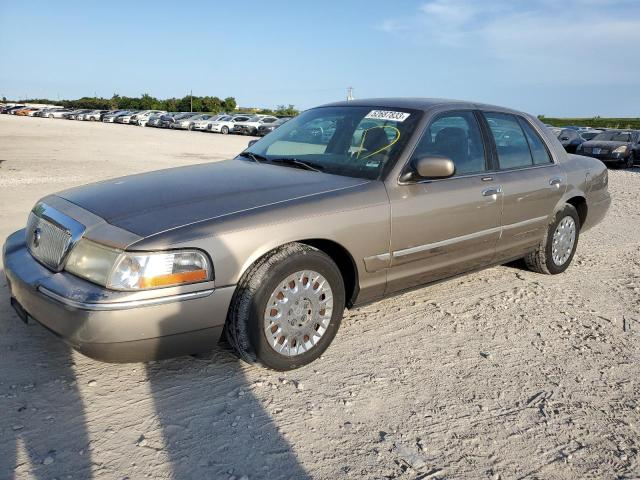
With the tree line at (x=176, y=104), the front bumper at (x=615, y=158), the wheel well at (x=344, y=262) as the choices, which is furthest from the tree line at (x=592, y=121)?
the wheel well at (x=344, y=262)

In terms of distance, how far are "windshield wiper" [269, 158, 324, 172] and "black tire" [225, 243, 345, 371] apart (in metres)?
0.81

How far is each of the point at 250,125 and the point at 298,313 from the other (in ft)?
117

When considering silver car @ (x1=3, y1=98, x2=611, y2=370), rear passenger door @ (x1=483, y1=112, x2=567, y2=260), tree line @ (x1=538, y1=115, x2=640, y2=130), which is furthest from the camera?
tree line @ (x1=538, y1=115, x2=640, y2=130)

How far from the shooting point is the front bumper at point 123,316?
265 cm

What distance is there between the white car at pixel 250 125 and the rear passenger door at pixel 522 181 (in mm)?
33722

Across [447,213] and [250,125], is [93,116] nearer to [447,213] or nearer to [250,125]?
[250,125]

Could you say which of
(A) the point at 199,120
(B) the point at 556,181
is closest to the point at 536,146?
(B) the point at 556,181

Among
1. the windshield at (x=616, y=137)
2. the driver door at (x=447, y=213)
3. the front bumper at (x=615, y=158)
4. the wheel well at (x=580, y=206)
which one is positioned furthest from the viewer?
the windshield at (x=616, y=137)

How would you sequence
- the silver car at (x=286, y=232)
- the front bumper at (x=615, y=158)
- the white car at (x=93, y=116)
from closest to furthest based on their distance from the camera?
the silver car at (x=286, y=232) → the front bumper at (x=615, y=158) → the white car at (x=93, y=116)

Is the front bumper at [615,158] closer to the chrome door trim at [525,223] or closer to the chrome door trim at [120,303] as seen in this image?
the chrome door trim at [525,223]

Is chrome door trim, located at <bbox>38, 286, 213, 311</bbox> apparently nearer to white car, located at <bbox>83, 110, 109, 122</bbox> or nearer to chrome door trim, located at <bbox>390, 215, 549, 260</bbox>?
chrome door trim, located at <bbox>390, 215, 549, 260</bbox>

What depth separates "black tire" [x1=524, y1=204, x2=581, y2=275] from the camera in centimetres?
504

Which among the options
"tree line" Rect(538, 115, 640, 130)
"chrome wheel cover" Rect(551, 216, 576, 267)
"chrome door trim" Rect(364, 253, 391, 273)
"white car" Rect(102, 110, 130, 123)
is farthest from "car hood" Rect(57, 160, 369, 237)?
"tree line" Rect(538, 115, 640, 130)

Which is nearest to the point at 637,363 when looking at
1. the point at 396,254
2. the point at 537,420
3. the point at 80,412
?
the point at 537,420
